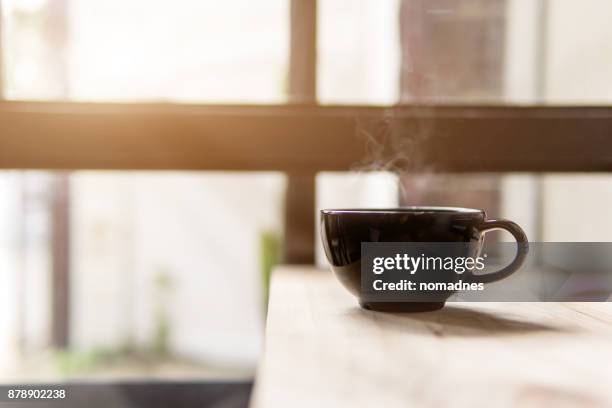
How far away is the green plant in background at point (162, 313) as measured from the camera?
124 inches

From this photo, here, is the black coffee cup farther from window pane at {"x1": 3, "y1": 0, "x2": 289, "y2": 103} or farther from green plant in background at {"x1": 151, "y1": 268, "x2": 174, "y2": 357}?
green plant in background at {"x1": 151, "y1": 268, "x2": 174, "y2": 357}

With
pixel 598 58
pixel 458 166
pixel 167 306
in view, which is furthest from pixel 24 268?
pixel 598 58

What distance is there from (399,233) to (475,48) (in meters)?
1.96

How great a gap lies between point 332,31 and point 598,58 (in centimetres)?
175

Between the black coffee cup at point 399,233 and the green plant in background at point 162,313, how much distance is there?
2843mm

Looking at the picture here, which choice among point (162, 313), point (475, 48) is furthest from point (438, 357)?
point (162, 313)

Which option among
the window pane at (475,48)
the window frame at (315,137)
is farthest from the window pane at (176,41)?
the window frame at (315,137)

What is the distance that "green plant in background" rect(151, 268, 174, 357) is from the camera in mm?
3152

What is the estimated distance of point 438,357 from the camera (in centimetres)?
37

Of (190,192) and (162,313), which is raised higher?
(190,192)

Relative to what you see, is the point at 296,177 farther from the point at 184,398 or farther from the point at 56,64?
the point at 56,64

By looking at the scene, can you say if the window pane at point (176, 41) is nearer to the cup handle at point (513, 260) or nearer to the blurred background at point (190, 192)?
the blurred background at point (190, 192)

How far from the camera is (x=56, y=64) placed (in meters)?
2.53

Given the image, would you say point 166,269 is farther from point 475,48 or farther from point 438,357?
point 438,357
